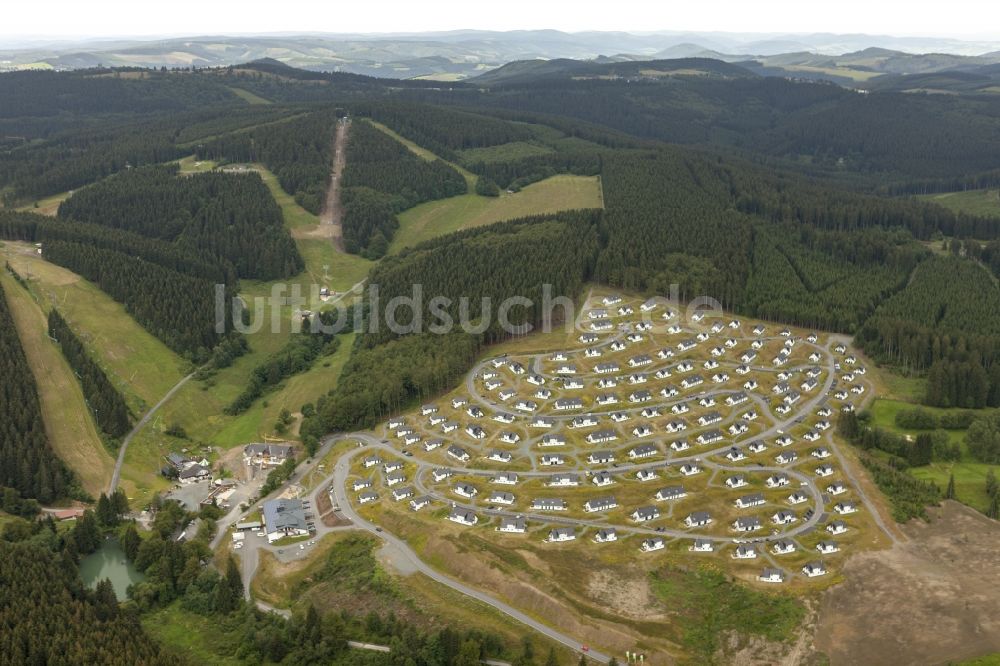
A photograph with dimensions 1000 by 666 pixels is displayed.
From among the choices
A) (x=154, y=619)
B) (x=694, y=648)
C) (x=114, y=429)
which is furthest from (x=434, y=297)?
(x=694, y=648)

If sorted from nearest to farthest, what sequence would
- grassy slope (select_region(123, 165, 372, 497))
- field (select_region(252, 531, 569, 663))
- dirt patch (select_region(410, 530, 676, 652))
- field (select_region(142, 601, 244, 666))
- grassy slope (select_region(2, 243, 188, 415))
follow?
dirt patch (select_region(410, 530, 676, 652)) < field (select_region(142, 601, 244, 666)) < field (select_region(252, 531, 569, 663)) < grassy slope (select_region(123, 165, 372, 497)) < grassy slope (select_region(2, 243, 188, 415))

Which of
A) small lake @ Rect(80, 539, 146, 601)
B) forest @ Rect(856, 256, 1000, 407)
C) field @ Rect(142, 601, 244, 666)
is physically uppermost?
forest @ Rect(856, 256, 1000, 407)

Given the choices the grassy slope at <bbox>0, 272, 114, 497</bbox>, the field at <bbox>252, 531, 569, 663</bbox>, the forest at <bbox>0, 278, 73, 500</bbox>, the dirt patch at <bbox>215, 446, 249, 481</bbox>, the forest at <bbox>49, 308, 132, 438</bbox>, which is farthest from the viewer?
the forest at <bbox>49, 308, 132, 438</bbox>

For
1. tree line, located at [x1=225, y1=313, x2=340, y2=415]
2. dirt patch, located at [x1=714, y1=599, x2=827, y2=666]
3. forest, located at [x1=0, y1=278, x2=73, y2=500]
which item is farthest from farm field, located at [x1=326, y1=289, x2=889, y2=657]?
forest, located at [x1=0, y1=278, x2=73, y2=500]

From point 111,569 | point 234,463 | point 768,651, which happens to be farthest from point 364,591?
point 234,463

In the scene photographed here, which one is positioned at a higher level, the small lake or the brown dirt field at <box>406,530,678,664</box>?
the brown dirt field at <box>406,530,678,664</box>

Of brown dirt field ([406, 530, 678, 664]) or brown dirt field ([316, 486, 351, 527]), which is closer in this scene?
brown dirt field ([406, 530, 678, 664])

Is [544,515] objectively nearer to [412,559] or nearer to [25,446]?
[412,559]

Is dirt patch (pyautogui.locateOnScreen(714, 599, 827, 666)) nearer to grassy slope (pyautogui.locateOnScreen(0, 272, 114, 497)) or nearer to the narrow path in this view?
the narrow path
